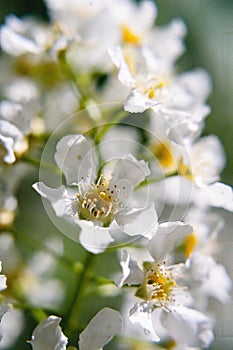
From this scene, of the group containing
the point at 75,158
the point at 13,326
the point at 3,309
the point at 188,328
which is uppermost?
the point at 75,158

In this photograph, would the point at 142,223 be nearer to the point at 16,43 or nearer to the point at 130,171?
the point at 130,171

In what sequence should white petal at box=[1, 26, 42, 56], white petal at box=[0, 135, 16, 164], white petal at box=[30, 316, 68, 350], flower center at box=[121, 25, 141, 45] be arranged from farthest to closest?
flower center at box=[121, 25, 141, 45], white petal at box=[1, 26, 42, 56], white petal at box=[0, 135, 16, 164], white petal at box=[30, 316, 68, 350]

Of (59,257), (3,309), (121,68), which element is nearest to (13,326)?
(59,257)

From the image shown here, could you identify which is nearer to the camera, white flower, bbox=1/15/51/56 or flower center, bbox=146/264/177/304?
flower center, bbox=146/264/177/304

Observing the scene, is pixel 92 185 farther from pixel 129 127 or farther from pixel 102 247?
pixel 129 127

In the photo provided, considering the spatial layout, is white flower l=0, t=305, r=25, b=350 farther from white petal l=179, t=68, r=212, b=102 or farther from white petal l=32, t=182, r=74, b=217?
white petal l=179, t=68, r=212, b=102

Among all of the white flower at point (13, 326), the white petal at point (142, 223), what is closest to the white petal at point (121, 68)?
the white petal at point (142, 223)

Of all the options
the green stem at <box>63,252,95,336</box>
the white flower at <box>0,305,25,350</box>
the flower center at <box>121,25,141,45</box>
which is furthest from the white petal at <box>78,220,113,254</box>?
the flower center at <box>121,25,141,45</box>
